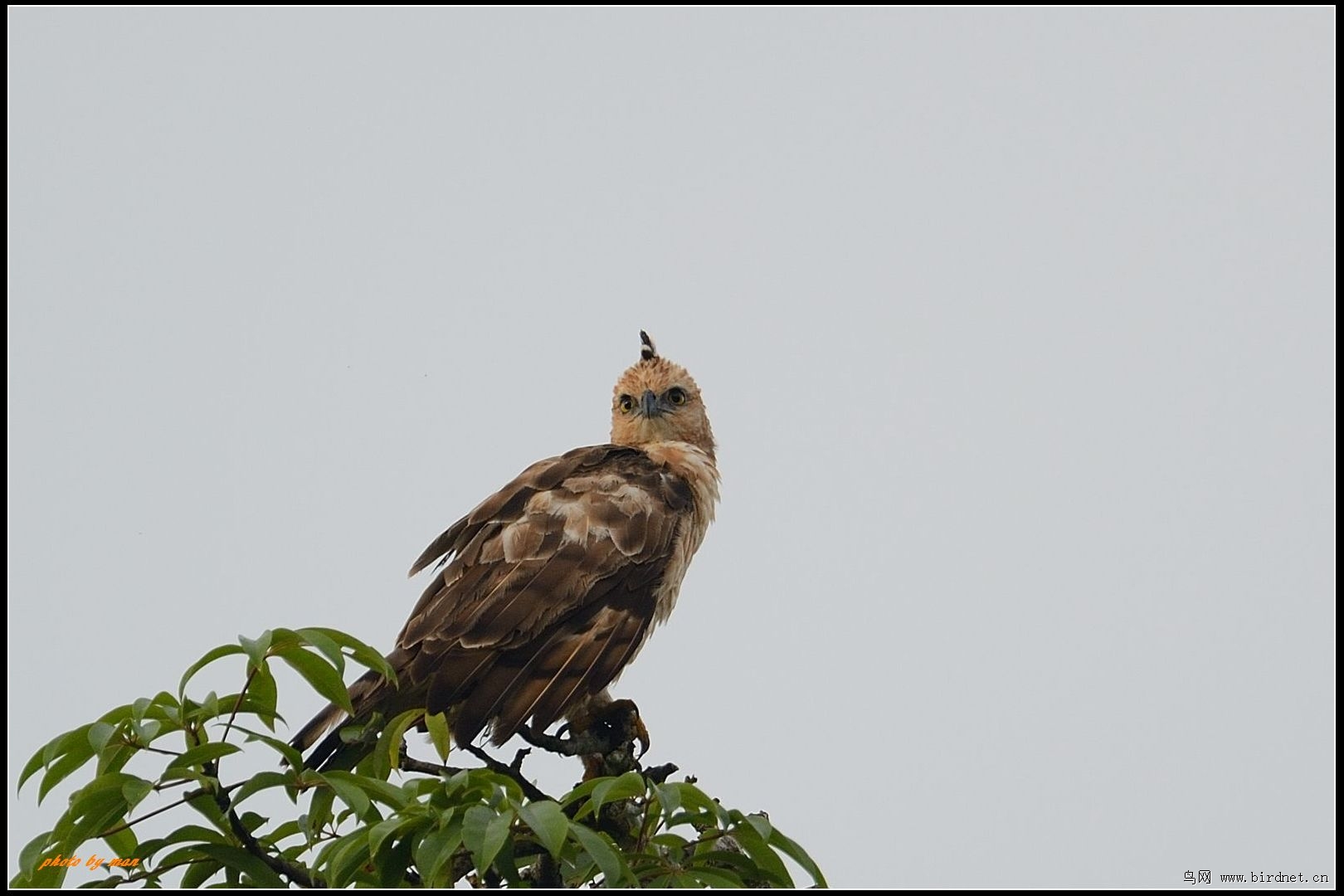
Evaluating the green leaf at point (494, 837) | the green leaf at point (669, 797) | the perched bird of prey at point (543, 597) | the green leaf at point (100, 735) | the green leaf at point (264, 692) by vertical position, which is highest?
the perched bird of prey at point (543, 597)

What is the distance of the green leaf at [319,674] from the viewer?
361cm

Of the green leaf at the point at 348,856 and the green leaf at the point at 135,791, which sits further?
the green leaf at the point at 348,856

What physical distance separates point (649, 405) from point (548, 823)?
5637 millimetres

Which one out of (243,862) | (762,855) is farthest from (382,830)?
(762,855)

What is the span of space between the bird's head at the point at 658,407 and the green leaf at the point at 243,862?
17.5ft

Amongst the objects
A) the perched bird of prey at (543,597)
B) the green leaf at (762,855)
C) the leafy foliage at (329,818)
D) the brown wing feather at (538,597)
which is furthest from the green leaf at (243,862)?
the brown wing feather at (538,597)

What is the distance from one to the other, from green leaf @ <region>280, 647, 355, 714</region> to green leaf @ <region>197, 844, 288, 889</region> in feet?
1.47

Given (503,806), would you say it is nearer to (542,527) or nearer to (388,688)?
(388,688)

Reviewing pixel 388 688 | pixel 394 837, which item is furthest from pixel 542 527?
pixel 394 837

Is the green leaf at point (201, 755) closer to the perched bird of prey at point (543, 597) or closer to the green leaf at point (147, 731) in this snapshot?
the green leaf at point (147, 731)

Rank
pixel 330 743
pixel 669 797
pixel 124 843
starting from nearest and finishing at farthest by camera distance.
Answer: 1. pixel 669 797
2. pixel 124 843
3. pixel 330 743

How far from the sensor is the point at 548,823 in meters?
3.19

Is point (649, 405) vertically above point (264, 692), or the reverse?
point (649, 405)

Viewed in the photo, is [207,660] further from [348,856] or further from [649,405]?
[649,405]
